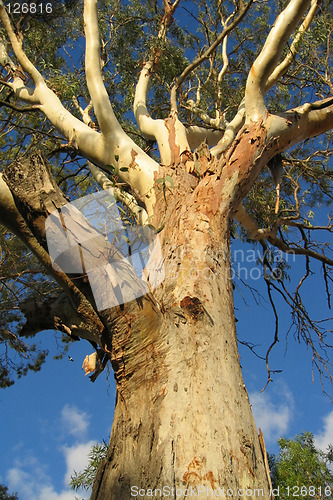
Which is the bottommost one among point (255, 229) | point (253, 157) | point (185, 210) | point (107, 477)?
point (107, 477)

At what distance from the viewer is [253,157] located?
8.68 feet

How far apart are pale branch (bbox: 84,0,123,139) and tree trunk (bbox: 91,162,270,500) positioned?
4.95ft

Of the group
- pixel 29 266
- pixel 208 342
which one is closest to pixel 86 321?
pixel 208 342

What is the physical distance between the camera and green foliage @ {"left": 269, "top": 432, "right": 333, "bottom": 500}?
23.3 ft

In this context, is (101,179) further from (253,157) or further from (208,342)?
(208,342)

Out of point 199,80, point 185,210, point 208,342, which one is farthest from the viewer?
point 199,80

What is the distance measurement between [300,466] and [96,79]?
727 centimetres

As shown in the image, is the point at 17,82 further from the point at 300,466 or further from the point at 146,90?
the point at 300,466

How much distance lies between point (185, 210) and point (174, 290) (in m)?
0.59

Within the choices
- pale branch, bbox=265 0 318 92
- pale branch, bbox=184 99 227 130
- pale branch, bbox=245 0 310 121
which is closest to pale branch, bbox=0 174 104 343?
pale branch, bbox=245 0 310 121

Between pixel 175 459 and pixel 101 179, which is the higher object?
pixel 101 179

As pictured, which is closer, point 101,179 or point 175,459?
point 175,459

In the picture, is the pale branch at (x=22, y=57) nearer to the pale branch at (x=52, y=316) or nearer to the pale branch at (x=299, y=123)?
the pale branch at (x=299, y=123)

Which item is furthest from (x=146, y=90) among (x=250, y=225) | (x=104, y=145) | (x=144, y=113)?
(x=250, y=225)
